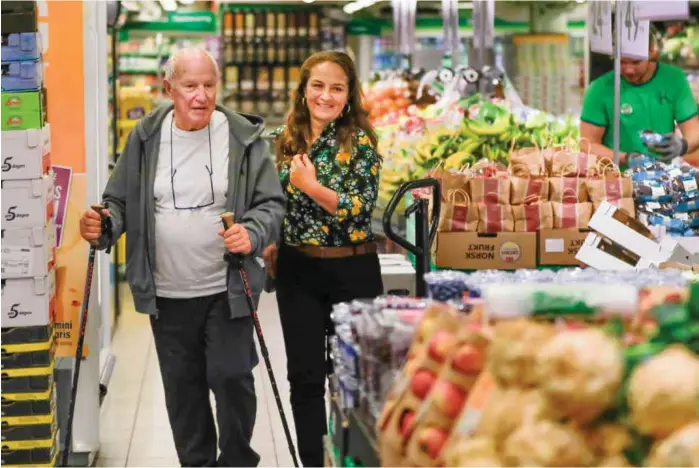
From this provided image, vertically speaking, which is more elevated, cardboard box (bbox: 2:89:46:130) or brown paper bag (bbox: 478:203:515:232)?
cardboard box (bbox: 2:89:46:130)

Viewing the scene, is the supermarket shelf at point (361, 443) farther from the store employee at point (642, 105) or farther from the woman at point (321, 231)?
the store employee at point (642, 105)

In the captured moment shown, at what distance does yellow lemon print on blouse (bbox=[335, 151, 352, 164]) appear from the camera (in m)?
4.75

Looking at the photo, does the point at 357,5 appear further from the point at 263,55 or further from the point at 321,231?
the point at 321,231

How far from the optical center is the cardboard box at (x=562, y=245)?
205 inches

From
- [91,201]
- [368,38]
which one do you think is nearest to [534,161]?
[91,201]

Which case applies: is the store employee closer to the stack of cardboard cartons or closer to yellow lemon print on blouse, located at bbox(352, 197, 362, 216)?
yellow lemon print on blouse, located at bbox(352, 197, 362, 216)

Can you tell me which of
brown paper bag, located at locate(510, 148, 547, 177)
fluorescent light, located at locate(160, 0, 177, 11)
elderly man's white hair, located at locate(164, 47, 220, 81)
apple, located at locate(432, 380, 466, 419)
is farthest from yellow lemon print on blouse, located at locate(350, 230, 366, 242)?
fluorescent light, located at locate(160, 0, 177, 11)

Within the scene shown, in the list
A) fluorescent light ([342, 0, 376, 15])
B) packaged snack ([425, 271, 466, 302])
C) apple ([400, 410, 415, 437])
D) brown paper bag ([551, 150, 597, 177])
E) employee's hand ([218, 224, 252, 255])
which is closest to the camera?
apple ([400, 410, 415, 437])

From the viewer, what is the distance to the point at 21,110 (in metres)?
4.86

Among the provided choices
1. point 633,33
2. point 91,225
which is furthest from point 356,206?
point 633,33

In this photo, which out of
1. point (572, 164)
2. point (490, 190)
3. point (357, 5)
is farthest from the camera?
point (357, 5)

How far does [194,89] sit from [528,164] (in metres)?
1.67

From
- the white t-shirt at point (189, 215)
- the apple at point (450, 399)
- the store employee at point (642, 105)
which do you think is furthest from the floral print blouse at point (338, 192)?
the store employee at point (642, 105)

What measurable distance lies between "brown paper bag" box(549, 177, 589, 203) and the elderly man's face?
1.54 m
